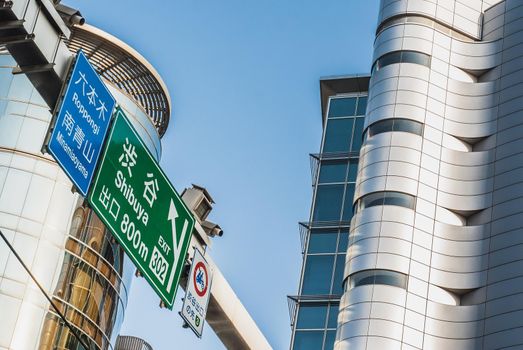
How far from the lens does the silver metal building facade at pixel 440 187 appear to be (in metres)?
47.5

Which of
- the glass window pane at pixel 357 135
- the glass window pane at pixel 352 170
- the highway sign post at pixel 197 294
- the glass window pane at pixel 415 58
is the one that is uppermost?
the glass window pane at pixel 415 58

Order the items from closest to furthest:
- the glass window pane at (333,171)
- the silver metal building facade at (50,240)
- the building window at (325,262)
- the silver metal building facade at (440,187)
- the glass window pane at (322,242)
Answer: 1. the silver metal building facade at (50,240)
2. the silver metal building facade at (440,187)
3. the building window at (325,262)
4. the glass window pane at (322,242)
5. the glass window pane at (333,171)

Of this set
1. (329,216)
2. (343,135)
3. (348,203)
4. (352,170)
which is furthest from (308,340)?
(343,135)

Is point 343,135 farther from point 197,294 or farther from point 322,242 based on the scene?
point 197,294

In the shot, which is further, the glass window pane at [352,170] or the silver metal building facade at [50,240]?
the glass window pane at [352,170]

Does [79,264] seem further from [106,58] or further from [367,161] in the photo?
[367,161]

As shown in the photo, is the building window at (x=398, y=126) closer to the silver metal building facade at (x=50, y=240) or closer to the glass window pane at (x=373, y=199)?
the glass window pane at (x=373, y=199)

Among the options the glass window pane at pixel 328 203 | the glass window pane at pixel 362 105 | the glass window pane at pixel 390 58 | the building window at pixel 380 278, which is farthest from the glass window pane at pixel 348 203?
the building window at pixel 380 278

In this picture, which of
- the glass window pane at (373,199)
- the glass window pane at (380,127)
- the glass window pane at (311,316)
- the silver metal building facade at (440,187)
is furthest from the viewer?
the glass window pane at (311,316)

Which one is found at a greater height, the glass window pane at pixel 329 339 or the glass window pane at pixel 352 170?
the glass window pane at pixel 352 170

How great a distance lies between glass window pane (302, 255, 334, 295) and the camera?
56719mm

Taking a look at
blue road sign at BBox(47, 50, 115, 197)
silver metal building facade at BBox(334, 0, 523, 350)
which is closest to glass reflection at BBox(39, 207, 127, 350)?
silver metal building facade at BBox(334, 0, 523, 350)

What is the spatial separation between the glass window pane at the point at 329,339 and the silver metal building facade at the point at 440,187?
205 inches

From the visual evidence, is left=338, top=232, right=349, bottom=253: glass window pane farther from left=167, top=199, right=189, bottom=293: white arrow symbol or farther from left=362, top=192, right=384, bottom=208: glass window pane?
left=167, top=199, right=189, bottom=293: white arrow symbol
